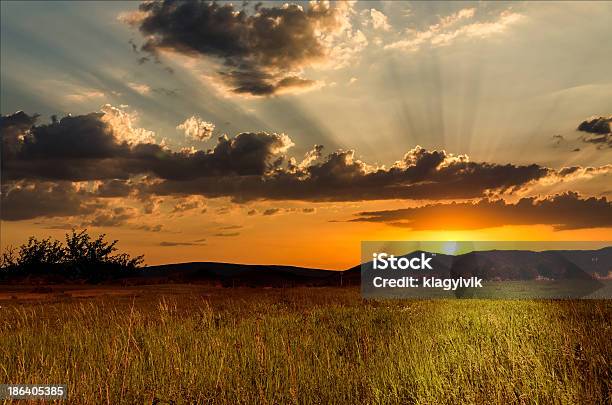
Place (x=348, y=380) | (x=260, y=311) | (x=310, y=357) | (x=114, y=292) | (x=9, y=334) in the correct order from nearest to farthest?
1. (x=348, y=380)
2. (x=310, y=357)
3. (x=9, y=334)
4. (x=260, y=311)
5. (x=114, y=292)

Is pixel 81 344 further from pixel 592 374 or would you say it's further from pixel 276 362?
pixel 592 374

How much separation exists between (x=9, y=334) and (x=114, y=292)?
977 centimetres

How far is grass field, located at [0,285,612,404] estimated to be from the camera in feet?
23.0

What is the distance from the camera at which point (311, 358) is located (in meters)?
9.74

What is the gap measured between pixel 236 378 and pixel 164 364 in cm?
166

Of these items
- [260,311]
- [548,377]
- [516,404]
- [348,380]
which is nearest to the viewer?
[516,404]

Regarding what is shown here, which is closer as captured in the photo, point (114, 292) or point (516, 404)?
point (516, 404)

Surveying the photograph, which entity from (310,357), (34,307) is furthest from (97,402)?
(34,307)

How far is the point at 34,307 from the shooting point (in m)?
17.0

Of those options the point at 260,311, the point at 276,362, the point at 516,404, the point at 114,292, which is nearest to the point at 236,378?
the point at 276,362

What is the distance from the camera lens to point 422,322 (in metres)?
13.9

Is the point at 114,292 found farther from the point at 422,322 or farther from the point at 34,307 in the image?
the point at 422,322

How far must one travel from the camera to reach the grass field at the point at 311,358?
23.0 ft

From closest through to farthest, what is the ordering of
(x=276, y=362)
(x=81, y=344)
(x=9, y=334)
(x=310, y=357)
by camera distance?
(x=276, y=362) → (x=310, y=357) → (x=81, y=344) → (x=9, y=334)
